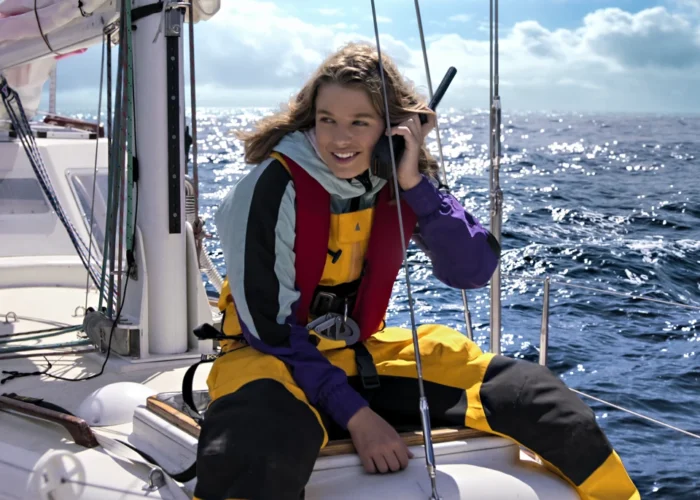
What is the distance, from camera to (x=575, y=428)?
6.37ft

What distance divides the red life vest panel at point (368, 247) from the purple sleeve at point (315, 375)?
10cm

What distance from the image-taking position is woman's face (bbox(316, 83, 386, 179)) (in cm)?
202

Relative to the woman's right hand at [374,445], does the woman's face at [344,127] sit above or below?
above

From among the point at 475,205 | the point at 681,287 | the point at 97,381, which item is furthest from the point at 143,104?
the point at 475,205

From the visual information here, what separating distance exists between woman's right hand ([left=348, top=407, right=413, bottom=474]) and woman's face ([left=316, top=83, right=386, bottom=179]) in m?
0.55

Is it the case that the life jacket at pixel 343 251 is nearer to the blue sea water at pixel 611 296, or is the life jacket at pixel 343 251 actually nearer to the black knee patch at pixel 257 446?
the black knee patch at pixel 257 446

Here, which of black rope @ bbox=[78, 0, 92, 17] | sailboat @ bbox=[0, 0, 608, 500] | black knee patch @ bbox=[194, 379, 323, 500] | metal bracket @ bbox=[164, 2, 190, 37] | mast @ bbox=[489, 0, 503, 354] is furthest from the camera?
black rope @ bbox=[78, 0, 92, 17]

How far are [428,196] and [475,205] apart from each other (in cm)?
974

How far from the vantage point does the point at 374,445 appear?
1879mm

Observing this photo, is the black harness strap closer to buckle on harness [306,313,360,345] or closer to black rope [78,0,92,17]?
buckle on harness [306,313,360,345]

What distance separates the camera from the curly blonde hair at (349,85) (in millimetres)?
2023

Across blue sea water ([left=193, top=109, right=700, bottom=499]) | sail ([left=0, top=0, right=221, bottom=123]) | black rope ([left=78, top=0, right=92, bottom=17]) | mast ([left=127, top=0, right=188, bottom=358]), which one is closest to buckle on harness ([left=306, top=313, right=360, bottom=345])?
blue sea water ([left=193, top=109, right=700, bottom=499])

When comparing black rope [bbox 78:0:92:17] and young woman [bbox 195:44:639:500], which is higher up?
black rope [bbox 78:0:92:17]

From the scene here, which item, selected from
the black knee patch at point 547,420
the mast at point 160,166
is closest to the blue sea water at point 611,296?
the black knee patch at point 547,420
